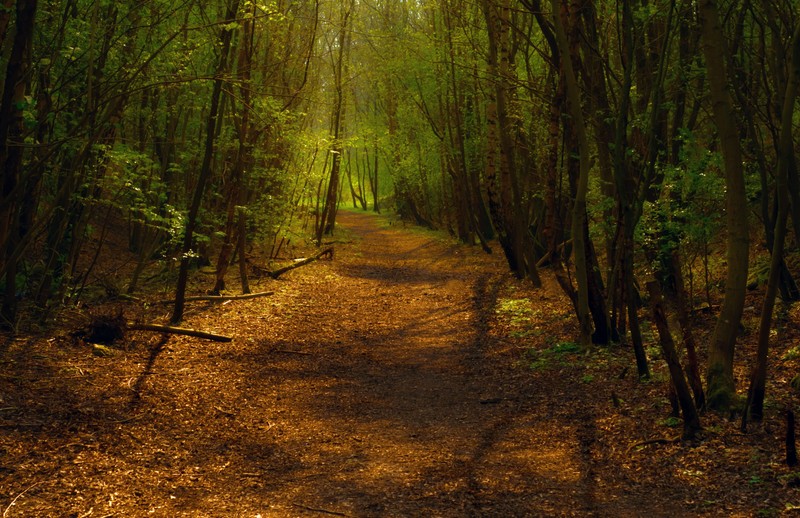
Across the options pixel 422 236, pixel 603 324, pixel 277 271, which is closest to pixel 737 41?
pixel 603 324

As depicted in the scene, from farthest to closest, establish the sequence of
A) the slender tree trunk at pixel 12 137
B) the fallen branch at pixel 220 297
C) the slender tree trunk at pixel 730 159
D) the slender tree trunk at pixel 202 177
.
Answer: the fallen branch at pixel 220 297
the slender tree trunk at pixel 202 177
the slender tree trunk at pixel 12 137
the slender tree trunk at pixel 730 159

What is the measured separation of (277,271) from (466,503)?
48.1ft

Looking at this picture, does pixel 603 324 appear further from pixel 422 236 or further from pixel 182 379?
pixel 422 236

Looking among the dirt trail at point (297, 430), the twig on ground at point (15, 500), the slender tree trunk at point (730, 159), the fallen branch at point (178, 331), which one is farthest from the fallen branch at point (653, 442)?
the fallen branch at point (178, 331)

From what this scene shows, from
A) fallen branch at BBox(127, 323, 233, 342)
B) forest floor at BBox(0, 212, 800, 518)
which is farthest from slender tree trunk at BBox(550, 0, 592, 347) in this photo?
fallen branch at BBox(127, 323, 233, 342)

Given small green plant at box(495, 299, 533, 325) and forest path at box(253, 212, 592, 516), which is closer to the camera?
forest path at box(253, 212, 592, 516)

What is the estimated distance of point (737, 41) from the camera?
9188 mm

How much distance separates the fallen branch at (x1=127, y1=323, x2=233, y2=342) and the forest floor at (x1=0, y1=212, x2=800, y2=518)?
0.44 ft

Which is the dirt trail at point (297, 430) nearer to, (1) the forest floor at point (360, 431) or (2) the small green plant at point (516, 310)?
(1) the forest floor at point (360, 431)

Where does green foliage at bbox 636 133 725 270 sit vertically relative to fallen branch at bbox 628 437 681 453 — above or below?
above

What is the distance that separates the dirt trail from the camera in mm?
5332

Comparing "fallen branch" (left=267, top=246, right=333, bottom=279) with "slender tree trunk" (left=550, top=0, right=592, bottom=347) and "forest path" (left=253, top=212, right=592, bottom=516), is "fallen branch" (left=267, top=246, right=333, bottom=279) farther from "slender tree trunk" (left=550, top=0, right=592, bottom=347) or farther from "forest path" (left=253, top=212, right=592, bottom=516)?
"slender tree trunk" (left=550, top=0, right=592, bottom=347)

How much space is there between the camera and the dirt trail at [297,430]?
533 cm

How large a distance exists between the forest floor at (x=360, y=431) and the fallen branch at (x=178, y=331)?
135mm
